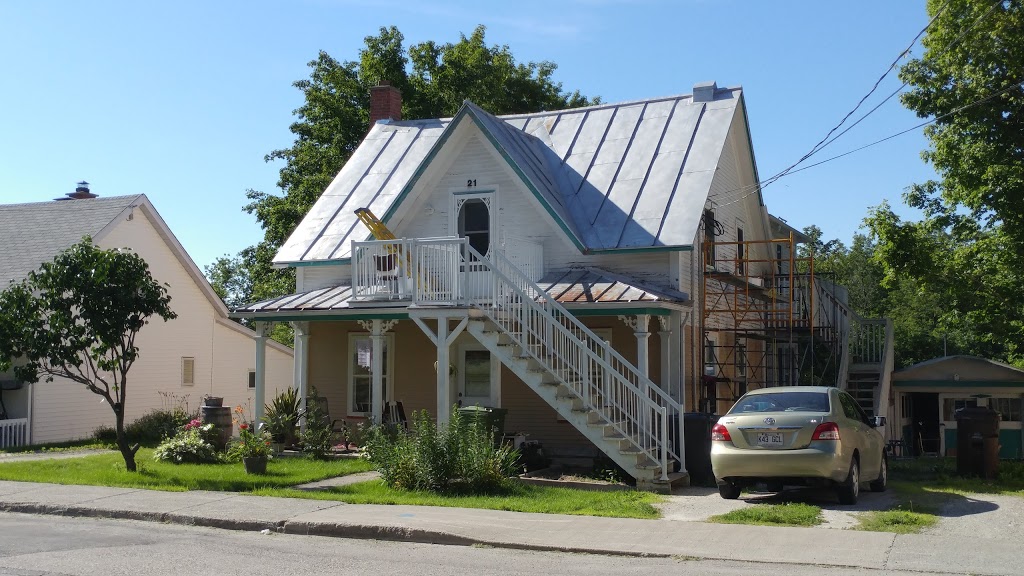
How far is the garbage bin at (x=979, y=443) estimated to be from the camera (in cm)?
1537

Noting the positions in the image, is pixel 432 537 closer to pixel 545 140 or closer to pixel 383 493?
pixel 383 493

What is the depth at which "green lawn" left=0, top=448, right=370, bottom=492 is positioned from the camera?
1433cm

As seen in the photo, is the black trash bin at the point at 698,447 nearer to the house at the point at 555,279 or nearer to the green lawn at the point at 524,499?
the house at the point at 555,279

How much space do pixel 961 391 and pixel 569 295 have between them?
1550 cm

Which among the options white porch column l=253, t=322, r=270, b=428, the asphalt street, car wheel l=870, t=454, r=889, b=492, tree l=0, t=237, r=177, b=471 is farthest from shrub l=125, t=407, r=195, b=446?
car wheel l=870, t=454, r=889, b=492

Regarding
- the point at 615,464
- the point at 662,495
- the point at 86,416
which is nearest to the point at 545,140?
the point at 615,464

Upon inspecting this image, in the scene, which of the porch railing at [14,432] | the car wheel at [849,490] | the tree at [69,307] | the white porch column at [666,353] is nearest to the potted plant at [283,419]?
the tree at [69,307]

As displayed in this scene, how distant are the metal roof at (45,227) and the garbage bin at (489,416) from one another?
1231 cm

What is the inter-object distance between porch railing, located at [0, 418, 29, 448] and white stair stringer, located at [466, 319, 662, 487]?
11990 mm

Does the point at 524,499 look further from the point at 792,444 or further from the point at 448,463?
the point at 792,444

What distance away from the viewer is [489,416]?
16531 mm

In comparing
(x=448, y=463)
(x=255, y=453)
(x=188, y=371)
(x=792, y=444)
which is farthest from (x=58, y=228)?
(x=792, y=444)

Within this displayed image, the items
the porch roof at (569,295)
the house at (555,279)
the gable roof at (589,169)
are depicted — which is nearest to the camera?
the house at (555,279)

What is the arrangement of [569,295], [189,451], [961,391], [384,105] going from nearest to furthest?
1. [189,451]
2. [569,295]
3. [384,105]
4. [961,391]
